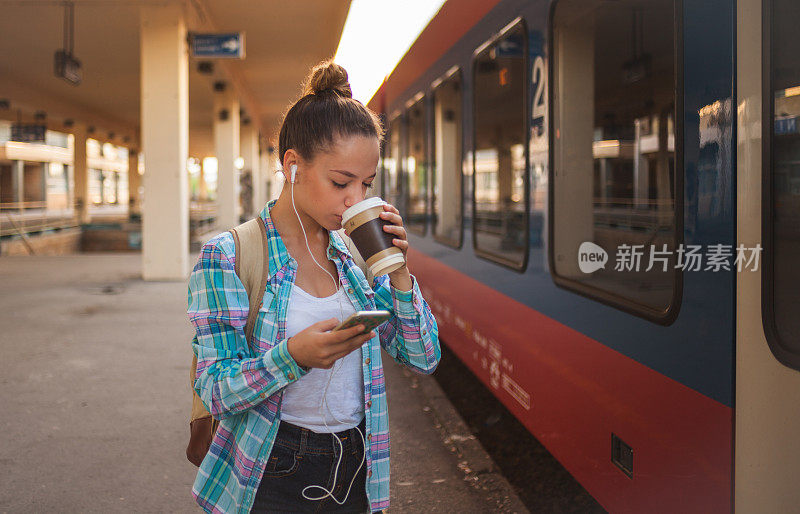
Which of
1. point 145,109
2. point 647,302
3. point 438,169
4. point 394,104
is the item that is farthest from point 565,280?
point 145,109

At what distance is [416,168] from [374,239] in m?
5.82

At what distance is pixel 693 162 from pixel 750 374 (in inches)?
25.4

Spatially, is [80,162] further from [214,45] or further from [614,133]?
[614,133]

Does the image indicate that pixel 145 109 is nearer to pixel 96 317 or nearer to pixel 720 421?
pixel 96 317

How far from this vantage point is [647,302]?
264 centimetres

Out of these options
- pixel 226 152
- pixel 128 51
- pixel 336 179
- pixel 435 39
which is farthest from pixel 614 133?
pixel 226 152

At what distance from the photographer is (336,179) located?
1.63m

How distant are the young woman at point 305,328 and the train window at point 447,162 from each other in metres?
3.70

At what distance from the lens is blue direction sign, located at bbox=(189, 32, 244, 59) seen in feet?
36.1

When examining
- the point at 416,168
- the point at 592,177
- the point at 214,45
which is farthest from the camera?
the point at 214,45

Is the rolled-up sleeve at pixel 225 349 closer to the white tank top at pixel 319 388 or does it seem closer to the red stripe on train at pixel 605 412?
the white tank top at pixel 319 388

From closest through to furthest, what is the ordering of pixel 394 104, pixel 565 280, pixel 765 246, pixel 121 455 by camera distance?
pixel 765 246
pixel 565 280
pixel 121 455
pixel 394 104

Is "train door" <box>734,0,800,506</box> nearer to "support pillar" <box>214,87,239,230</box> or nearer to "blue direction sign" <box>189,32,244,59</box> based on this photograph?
"blue direction sign" <box>189,32,244,59</box>

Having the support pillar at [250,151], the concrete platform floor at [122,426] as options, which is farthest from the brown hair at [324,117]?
the support pillar at [250,151]
